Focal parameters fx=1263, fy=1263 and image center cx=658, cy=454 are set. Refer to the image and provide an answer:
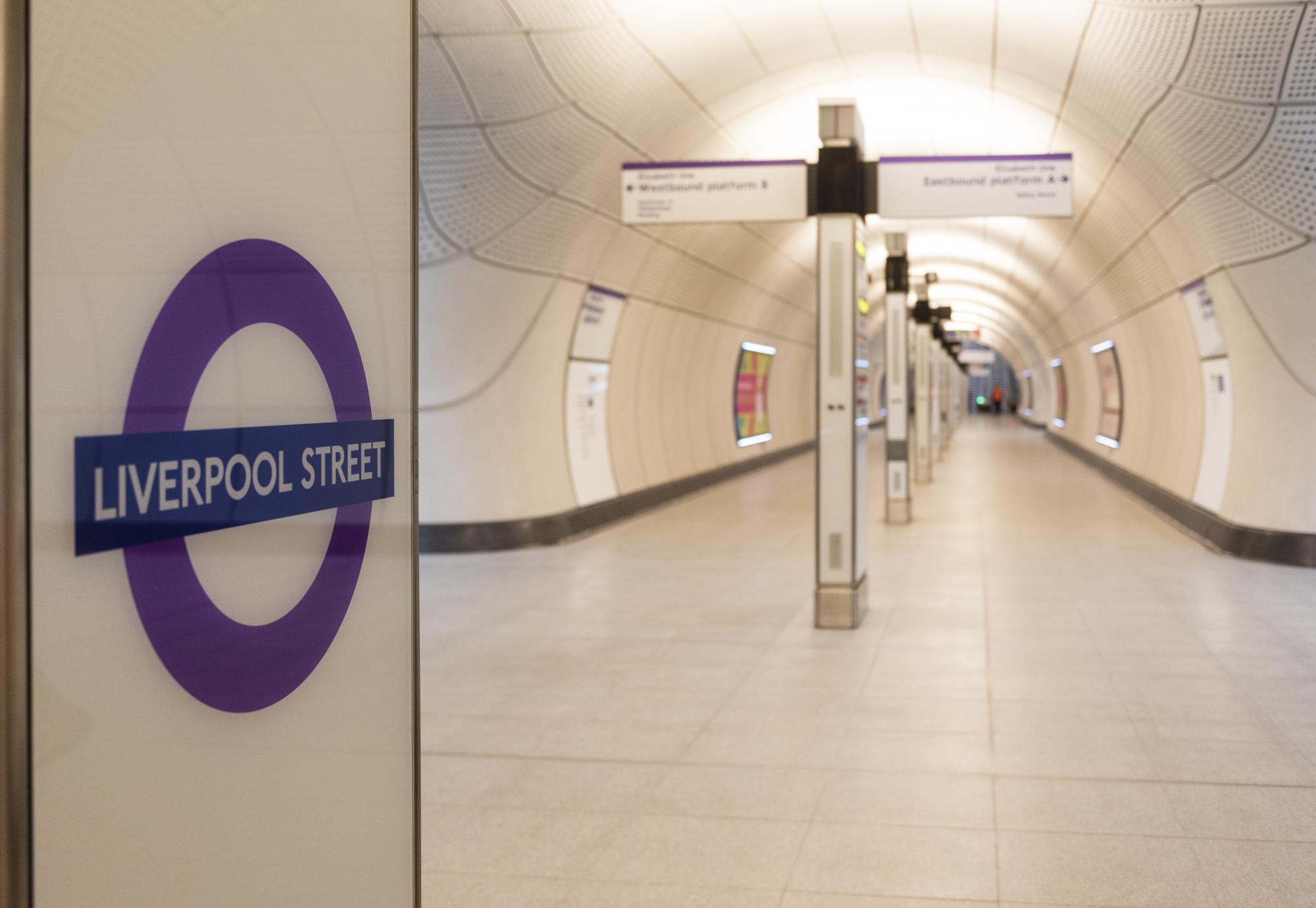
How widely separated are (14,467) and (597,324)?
44.4 ft

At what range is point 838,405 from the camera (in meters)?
8.70

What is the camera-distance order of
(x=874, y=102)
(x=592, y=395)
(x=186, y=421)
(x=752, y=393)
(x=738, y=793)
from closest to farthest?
(x=186, y=421), (x=738, y=793), (x=874, y=102), (x=592, y=395), (x=752, y=393)

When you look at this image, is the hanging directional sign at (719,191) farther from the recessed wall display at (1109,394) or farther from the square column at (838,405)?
the recessed wall display at (1109,394)

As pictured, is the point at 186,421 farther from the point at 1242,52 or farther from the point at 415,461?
the point at 1242,52

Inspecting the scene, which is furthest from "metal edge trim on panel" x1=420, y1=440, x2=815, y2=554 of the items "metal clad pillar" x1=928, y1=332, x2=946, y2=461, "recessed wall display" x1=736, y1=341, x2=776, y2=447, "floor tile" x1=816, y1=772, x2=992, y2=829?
"metal clad pillar" x1=928, y1=332, x2=946, y2=461

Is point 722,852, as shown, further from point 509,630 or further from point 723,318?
point 723,318

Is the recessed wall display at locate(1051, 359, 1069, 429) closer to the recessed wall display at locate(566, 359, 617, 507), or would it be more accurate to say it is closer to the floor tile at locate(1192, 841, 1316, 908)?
the recessed wall display at locate(566, 359, 617, 507)

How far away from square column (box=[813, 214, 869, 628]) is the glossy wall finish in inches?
263

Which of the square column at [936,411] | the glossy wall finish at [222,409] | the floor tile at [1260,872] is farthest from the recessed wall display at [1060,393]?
the glossy wall finish at [222,409]

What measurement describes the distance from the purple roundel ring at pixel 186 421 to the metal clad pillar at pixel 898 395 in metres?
13.5

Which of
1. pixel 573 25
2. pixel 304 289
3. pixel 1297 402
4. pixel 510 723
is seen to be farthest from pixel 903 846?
pixel 1297 402

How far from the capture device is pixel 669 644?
792 cm

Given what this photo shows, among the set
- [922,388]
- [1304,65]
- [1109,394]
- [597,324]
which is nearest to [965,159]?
[1304,65]

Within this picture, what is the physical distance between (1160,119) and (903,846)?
8.27 metres
